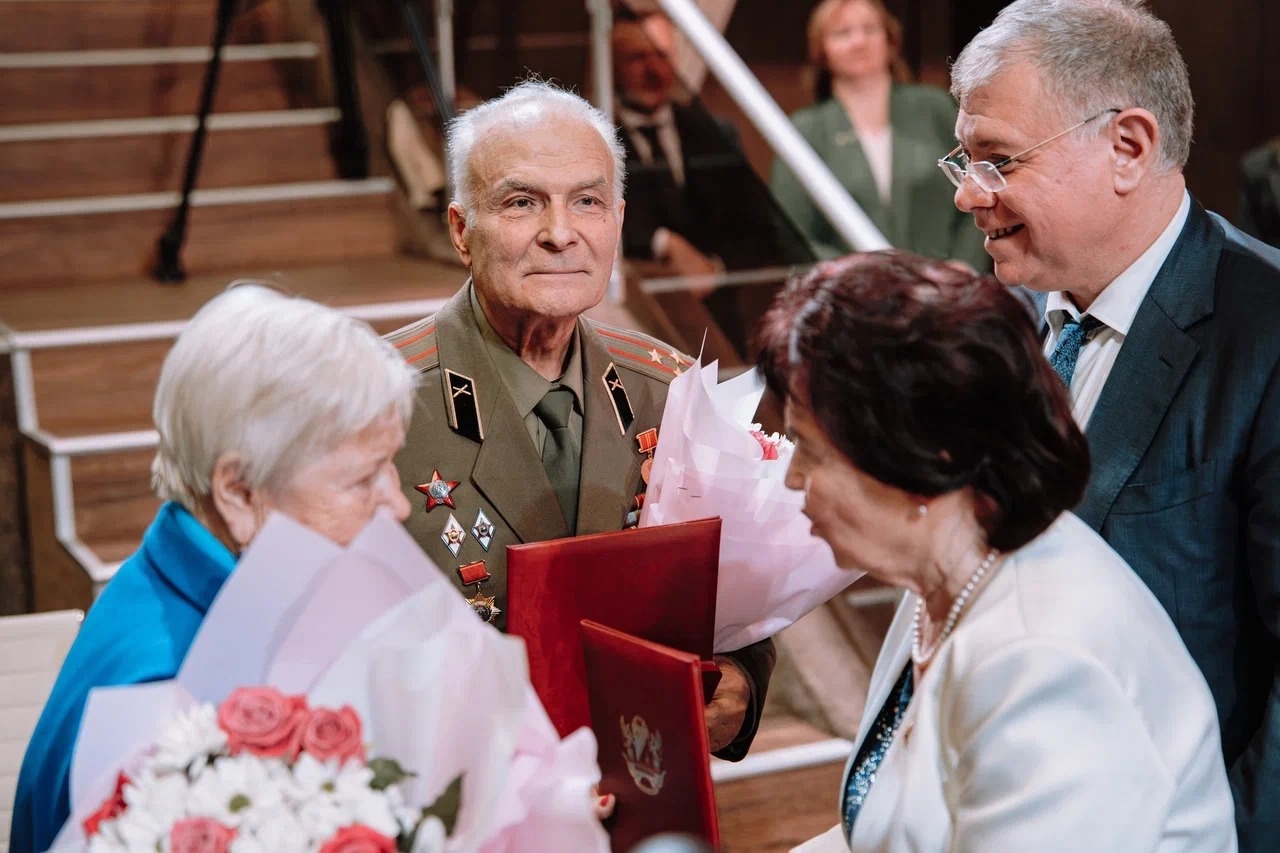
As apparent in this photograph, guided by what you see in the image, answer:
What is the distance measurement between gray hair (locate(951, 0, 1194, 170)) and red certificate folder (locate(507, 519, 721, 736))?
0.73 m

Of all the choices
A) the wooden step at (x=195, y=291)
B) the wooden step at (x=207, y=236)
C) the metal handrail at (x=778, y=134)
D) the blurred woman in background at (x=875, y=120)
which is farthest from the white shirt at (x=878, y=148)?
the wooden step at (x=207, y=236)

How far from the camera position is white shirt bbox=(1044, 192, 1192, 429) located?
182cm

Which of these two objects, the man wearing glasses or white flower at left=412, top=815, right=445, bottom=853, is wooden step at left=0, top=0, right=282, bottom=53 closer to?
the man wearing glasses

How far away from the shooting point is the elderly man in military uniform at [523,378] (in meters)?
1.86

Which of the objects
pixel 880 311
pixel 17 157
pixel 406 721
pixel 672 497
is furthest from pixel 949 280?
pixel 17 157

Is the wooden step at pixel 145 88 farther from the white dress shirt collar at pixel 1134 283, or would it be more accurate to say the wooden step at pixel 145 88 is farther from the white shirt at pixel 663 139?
the white dress shirt collar at pixel 1134 283

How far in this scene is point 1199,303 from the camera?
5.79ft

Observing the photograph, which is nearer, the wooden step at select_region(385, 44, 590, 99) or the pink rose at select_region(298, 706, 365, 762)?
the pink rose at select_region(298, 706, 365, 762)

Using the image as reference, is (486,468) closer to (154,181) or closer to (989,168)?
(989,168)

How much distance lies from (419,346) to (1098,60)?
953 millimetres

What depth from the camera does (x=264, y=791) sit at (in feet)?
3.73

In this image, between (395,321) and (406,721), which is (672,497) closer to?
(406,721)

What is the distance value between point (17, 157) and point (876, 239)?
266 centimetres

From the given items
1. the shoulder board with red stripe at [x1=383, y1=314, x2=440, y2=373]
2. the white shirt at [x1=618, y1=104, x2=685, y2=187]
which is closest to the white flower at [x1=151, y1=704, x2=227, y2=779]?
the shoulder board with red stripe at [x1=383, y1=314, x2=440, y2=373]
